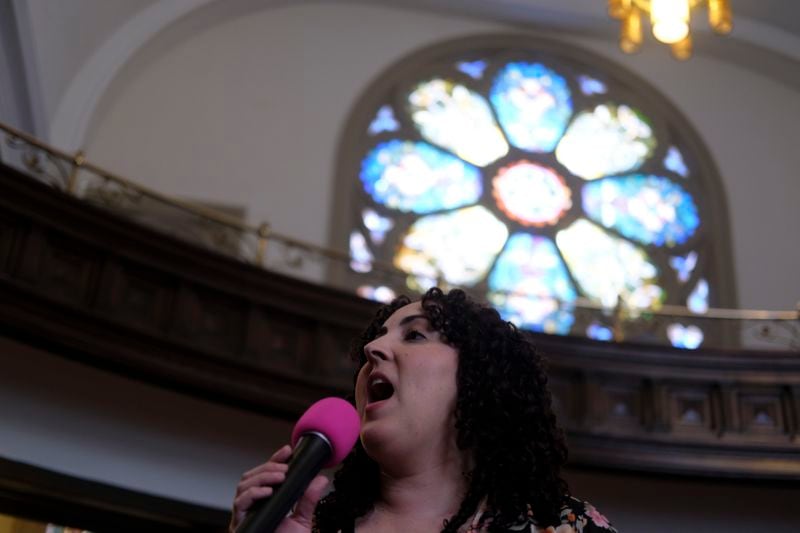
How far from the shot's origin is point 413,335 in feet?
6.72

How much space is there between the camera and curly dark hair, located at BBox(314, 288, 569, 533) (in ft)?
6.23

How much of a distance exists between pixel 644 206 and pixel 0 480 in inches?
234

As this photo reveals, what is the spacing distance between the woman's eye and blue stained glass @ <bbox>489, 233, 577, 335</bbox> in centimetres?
649

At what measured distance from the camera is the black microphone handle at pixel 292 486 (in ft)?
5.02

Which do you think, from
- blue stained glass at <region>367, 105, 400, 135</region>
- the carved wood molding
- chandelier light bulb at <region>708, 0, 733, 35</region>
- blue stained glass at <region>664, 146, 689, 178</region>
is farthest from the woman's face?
blue stained glass at <region>664, 146, 689, 178</region>

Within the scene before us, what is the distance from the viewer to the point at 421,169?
9.46 m

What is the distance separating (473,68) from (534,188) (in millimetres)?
1368

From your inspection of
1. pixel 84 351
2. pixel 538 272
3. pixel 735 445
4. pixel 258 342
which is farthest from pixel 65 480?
pixel 538 272

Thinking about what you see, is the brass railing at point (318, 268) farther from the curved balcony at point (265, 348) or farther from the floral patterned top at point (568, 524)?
the floral patterned top at point (568, 524)

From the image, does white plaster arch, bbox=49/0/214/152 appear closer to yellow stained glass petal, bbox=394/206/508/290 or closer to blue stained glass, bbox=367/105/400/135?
blue stained glass, bbox=367/105/400/135

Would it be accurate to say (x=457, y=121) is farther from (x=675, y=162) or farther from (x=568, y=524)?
(x=568, y=524)

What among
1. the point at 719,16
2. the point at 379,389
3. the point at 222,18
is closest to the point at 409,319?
the point at 379,389

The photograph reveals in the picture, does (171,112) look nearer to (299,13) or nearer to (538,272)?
(299,13)

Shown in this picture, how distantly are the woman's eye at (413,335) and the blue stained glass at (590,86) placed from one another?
27.7 ft
